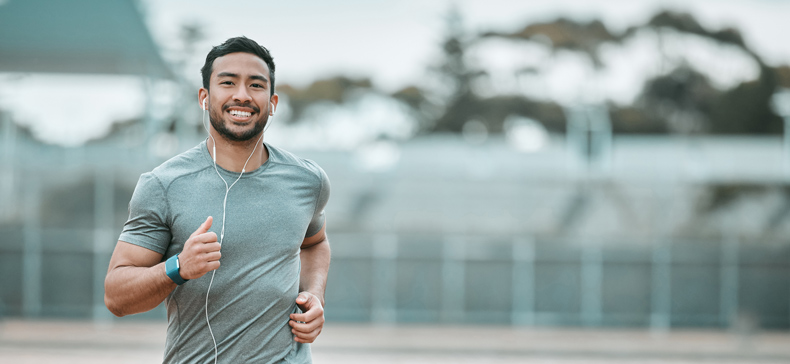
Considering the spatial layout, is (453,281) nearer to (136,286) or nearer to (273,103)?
(273,103)

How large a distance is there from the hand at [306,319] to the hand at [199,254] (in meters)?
0.44

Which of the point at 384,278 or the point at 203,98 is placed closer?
the point at 203,98

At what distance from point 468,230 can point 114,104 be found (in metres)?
10.4

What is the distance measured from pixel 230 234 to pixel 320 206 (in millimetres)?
456

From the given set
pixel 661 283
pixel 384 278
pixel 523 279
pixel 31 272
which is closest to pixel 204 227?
pixel 384 278

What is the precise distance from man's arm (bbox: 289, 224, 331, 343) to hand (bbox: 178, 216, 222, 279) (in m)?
0.44

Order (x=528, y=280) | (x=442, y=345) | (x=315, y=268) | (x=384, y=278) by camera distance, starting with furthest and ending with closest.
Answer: (x=528, y=280) → (x=384, y=278) → (x=442, y=345) → (x=315, y=268)

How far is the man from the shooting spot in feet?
7.95

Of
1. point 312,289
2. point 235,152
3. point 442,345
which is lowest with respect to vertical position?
point 442,345

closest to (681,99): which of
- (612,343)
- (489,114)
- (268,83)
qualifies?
(489,114)

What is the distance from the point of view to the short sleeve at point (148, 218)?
2416 mm

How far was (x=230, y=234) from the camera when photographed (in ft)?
8.22

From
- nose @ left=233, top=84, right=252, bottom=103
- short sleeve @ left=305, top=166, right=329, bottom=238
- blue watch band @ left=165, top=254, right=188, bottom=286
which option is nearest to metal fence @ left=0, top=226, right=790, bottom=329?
short sleeve @ left=305, top=166, right=329, bottom=238

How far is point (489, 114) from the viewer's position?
38.5 meters
